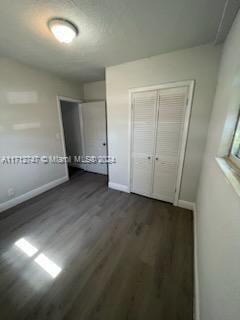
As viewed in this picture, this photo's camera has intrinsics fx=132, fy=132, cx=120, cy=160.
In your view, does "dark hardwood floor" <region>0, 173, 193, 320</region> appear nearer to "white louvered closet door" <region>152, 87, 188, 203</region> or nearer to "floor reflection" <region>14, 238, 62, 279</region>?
"floor reflection" <region>14, 238, 62, 279</region>

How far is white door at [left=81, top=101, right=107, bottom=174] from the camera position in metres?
3.43

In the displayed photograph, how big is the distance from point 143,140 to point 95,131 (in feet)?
5.56

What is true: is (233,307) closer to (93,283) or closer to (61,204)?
(93,283)

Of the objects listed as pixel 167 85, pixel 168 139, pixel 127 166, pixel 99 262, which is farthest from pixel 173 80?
pixel 99 262

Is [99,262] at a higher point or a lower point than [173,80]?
lower

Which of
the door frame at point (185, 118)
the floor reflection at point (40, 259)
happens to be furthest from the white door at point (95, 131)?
the floor reflection at point (40, 259)

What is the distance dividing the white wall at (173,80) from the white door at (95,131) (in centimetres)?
86

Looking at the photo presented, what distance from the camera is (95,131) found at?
11.9 feet

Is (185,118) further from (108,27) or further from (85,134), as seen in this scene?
(85,134)

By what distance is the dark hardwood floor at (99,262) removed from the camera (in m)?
1.09

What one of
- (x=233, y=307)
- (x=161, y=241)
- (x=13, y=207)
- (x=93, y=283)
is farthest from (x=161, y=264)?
(x=13, y=207)

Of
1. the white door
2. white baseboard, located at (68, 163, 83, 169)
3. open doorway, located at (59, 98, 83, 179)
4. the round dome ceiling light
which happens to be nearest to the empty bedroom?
the round dome ceiling light

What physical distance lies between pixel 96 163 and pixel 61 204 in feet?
5.42

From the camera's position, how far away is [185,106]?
1.96 meters
